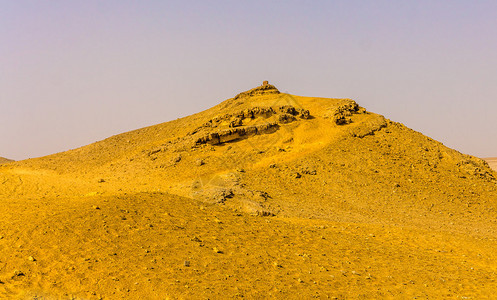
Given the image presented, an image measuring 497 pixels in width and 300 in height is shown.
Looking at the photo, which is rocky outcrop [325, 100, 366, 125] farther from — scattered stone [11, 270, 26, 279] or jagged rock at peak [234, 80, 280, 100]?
scattered stone [11, 270, 26, 279]

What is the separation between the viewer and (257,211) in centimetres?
1302

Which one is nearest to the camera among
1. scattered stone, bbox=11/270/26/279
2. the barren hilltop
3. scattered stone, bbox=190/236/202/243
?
scattered stone, bbox=11/270/26/279

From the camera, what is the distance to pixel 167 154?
21141 mm

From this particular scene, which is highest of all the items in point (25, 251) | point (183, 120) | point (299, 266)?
point (183, 120)

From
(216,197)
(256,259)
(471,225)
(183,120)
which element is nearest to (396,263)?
(256,259)

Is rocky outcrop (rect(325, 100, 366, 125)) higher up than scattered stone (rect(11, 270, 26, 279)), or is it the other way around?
rocky outcrop (rect(325, 100, 366, 125))

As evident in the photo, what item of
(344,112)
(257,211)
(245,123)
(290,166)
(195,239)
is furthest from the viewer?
(344,112)

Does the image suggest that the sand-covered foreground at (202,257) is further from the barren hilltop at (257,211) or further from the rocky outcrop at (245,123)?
the rocky outcrop at (245,123)

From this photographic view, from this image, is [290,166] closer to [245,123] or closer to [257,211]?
[245,123]

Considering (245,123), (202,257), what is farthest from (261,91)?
Answer: (202,257)

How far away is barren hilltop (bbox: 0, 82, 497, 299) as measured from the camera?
25.6 ft

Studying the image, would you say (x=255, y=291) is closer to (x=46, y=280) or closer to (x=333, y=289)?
(x=333, y=289)

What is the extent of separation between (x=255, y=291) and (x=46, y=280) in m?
3.68

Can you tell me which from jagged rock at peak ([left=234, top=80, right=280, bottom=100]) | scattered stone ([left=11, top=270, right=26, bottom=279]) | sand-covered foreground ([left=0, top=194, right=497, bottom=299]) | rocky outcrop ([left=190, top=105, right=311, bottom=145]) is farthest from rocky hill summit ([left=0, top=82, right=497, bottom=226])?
scattered stone ([left=11, top=270, right=26, bottom=279])
